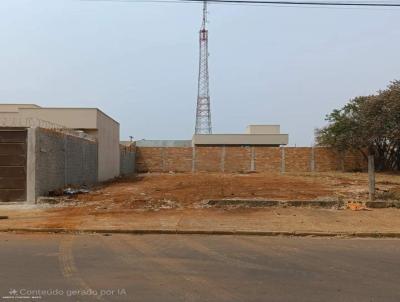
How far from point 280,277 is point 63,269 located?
342 centimetres

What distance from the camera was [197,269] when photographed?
8.95 m

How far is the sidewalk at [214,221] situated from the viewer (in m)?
13.8

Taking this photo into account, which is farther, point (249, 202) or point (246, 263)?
point (249, 202)

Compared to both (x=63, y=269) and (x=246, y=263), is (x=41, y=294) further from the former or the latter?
(x=246, y=263)

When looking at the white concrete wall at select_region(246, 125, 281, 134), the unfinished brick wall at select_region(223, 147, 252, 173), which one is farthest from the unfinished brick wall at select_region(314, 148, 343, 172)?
the white concrete wall at select_region(246, 125, 281, 134)

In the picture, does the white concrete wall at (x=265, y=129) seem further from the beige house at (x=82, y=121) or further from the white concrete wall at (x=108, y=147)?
the beige house at (x=82, y=121)

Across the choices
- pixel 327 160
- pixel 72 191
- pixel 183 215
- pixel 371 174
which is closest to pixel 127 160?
pixel 327 160

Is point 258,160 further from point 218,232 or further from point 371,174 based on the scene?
point 218,232

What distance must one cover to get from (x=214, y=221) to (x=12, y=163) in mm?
8408

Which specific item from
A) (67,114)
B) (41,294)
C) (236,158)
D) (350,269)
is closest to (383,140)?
(236,158)

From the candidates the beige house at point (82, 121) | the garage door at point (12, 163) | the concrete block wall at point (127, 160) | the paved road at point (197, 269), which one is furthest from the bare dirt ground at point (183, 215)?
the concrete block wall at point (127, 160)

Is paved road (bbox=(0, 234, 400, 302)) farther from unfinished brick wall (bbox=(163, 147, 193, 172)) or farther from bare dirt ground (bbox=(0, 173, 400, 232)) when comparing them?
unfinished brick wall (bbox=(163, 147, 193, 172))

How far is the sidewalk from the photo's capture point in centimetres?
1380

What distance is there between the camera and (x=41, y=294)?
7.09 m
